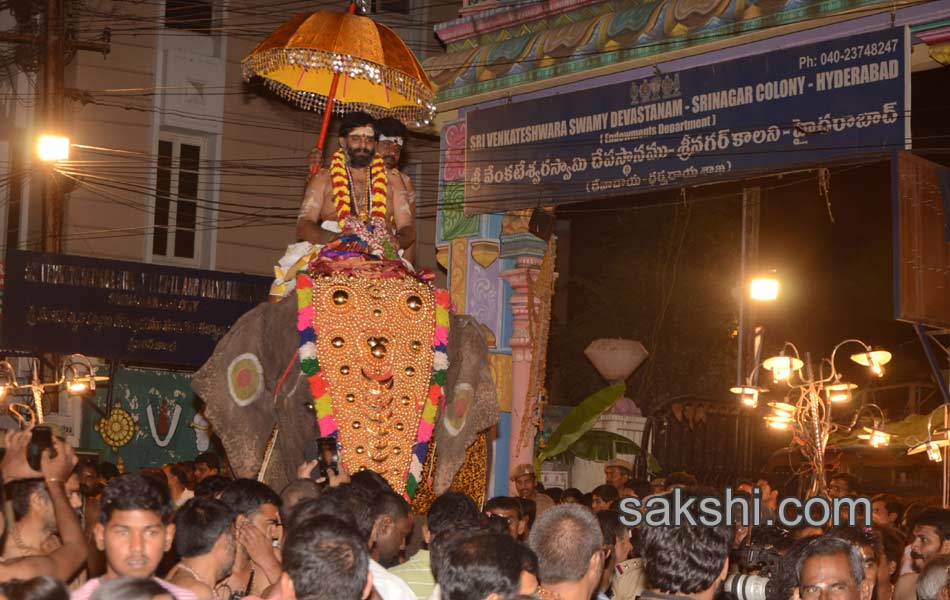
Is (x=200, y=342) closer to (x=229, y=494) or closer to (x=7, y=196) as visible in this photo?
(x=7, y=196)

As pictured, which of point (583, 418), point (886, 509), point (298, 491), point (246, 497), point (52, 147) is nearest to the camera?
point (246, 497)

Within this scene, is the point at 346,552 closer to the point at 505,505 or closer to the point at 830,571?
the point at 830,571

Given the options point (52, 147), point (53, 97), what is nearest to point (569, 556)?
point (52, 147)

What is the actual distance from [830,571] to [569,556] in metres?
0.98

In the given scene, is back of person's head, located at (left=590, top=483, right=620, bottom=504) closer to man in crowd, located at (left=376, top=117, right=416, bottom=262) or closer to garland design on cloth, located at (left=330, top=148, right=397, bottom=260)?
man in crowd, located at (left=376, top=117, right=416, bottom=262)

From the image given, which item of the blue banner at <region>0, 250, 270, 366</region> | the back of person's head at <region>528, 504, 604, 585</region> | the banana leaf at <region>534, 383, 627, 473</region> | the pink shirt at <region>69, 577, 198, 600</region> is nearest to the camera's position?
the pink shirt at <region>69, 577, 198, 600</region>

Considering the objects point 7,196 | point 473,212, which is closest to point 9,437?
point 473,212

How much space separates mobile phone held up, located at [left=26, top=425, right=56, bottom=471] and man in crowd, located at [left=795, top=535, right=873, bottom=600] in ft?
9.25

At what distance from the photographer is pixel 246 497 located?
19.9ft

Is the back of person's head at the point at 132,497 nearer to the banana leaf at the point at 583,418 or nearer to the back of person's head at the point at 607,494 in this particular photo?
the back of person's head at the point at 607,494

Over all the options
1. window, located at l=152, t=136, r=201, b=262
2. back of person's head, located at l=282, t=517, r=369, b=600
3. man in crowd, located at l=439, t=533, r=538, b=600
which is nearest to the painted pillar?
window, located at l=152, t=136, r=201, b=262

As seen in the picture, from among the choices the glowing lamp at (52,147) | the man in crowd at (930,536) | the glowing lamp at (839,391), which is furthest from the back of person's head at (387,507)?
the glowing lamp at (52,147)

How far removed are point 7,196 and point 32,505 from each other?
17249 mm

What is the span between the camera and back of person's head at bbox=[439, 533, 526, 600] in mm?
4273
